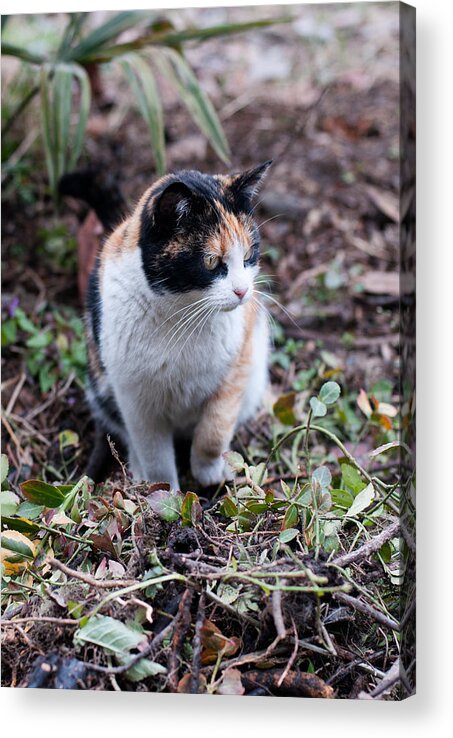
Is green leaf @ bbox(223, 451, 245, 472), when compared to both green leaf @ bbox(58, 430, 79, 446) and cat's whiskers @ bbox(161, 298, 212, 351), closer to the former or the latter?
cat's whiskers @ bbox(161, 298, 212, 351)

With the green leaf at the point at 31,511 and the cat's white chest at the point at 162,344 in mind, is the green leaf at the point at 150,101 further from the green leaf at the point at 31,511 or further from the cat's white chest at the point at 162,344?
the green leaf at the point at 31,511

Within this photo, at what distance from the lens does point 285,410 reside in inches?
118

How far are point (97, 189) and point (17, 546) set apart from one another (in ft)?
4.82

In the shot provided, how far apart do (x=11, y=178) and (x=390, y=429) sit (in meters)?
2.07

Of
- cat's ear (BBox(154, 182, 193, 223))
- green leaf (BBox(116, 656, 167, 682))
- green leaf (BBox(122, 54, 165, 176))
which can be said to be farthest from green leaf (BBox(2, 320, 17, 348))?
green leaf (BBox(116, 656, 167, 682))

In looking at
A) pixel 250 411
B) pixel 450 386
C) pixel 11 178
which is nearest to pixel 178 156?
pixel 11 178

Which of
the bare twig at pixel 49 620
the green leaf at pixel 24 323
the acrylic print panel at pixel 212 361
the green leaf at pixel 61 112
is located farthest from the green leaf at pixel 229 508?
the green leaf at pixel 61 112

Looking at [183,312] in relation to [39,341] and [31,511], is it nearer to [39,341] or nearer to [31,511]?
[31,511]

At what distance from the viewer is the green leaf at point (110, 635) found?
2.20m

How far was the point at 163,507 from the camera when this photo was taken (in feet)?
7.69

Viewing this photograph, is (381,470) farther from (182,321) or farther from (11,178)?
(11,178)

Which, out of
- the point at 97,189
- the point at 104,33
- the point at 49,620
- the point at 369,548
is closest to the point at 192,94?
the point at 104,33

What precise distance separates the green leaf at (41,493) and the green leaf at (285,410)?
0.84m

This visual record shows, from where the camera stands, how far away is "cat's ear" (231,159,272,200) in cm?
244
